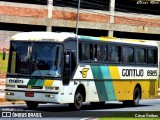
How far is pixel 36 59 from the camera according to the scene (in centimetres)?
2339

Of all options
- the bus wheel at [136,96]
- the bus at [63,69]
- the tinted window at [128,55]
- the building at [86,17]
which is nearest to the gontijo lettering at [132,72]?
the bus at [63,69]

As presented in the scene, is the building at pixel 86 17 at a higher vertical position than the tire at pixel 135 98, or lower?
higher

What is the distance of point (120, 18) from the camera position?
232 ft

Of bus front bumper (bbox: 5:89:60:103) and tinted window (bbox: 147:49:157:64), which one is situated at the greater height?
tinted window (bbox: 147:49:157:64)

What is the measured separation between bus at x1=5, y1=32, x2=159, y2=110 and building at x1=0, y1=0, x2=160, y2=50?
1221 inches

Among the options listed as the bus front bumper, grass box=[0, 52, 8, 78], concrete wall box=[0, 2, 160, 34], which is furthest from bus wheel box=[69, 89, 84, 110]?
concrete wall box=[0, 2, 160, 34]

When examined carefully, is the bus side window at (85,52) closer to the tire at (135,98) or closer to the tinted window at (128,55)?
the tinted window at (128,55)

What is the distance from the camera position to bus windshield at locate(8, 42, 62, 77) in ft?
76.2

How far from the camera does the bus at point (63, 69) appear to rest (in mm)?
23219

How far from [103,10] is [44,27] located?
9.13 meters

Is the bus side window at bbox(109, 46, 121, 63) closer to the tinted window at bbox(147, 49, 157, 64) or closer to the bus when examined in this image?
the bus

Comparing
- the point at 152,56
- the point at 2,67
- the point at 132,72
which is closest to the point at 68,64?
the point at 132,72

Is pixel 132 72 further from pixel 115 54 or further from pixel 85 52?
pixel 85 52

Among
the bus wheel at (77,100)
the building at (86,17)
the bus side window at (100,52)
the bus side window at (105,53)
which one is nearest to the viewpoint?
the bus wheel at (77,100)
